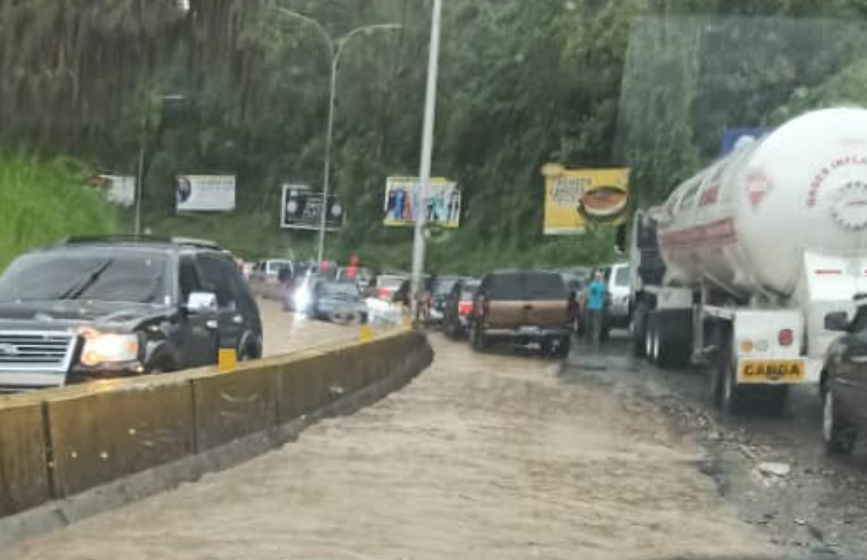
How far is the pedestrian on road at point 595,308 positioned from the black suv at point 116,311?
19.5 m

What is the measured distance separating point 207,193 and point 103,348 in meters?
75.5

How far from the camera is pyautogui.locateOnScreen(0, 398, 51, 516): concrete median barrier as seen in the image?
732 centimetres

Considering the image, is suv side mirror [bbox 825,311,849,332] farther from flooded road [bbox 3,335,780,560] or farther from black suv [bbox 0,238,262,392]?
black suv [bbox 0,238,262,392]

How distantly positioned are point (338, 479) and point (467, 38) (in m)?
60.7

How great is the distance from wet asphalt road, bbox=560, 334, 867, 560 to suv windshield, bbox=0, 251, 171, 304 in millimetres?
5128

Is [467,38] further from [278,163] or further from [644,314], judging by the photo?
[644,314]

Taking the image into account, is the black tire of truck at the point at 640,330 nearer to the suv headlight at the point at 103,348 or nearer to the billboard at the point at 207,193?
the suv headlight at the point at 103,348

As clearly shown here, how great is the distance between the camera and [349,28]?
84625mm

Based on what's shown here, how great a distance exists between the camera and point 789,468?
1218 cm

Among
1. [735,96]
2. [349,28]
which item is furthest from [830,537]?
[349,28]

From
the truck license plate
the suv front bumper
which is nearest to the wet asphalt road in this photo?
the truck license plate

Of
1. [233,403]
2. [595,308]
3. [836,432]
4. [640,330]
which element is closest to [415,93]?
[595,308]

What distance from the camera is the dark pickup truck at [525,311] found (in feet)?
90.1

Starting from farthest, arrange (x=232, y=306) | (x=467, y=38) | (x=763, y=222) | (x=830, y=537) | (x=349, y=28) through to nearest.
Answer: (x=349, y=28) < (x=467, y=38) < (x=763, y=222) < (x=232, y=306) < (x=830, y=537)
